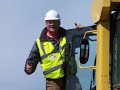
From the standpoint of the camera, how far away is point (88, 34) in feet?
20.1

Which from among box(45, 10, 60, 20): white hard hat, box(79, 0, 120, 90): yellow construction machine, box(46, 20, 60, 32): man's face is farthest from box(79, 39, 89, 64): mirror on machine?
box(45, 10, 60, 20): white hard hat

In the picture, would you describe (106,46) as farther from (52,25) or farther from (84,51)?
(52,25)

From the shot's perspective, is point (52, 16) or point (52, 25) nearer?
point (52, 25)

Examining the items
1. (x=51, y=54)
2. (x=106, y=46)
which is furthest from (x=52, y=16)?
(x=106, y=46)

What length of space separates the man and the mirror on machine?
1.05 metres

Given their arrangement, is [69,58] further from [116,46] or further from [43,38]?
[116,46]

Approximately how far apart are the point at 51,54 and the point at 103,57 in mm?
1367

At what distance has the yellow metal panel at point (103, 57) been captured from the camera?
5.66 metres

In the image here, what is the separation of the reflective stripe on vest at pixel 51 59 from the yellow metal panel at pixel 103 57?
119 cm

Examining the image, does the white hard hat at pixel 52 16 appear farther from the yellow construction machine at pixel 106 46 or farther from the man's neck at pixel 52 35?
the yellow construction machine at pixel 106 46

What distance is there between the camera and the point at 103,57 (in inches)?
226

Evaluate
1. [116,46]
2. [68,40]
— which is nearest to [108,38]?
[116,46]

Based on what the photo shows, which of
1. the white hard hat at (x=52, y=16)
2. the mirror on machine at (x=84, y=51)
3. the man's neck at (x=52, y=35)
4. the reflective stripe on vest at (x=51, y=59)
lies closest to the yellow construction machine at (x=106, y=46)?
the mirror on machine at (x=84, y=51)

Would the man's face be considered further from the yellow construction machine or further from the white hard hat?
the yellow construction machine
